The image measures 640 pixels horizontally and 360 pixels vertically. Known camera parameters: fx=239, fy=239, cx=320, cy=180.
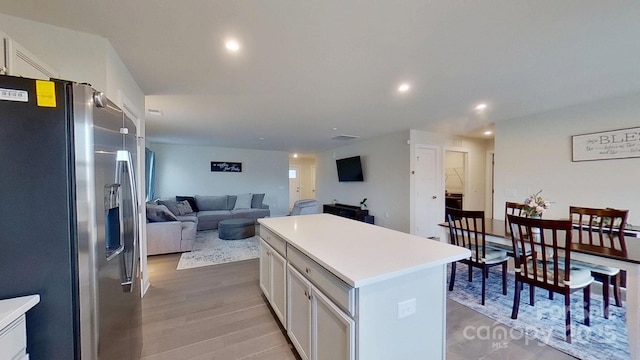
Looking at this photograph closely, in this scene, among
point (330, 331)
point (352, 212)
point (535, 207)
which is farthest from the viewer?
point (352, 212)

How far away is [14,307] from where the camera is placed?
2.41 feet

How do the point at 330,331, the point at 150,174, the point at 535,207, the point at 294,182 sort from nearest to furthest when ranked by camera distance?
the point at 330,331
the point at 535,207
the point at 150,174
the point at 294,182

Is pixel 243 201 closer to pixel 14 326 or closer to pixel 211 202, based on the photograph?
pixel 211 202

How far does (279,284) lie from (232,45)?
198 centimetres

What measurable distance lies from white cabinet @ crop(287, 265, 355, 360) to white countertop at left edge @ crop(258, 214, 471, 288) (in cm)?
21

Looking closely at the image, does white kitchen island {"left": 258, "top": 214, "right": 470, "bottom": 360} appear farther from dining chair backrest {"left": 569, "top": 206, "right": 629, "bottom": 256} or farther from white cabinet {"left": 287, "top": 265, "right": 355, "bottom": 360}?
dining chair backrest {"left": 569, "top": 206, "right": 629, "bottom": 256}

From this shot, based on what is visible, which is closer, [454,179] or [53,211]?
[53,211]

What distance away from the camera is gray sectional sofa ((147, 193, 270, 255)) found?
13.1ft

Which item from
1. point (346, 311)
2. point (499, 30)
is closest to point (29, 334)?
point (346, 311)

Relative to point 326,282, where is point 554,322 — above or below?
below

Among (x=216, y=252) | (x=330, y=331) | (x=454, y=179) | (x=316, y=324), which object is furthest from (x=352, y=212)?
(x=330, y=331)

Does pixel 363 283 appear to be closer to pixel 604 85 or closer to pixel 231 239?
pixel 604 85

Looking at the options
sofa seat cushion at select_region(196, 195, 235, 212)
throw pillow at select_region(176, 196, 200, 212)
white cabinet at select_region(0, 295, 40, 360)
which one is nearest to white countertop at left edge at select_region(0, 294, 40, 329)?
white cabinet at select_region(0, 295, 40, 360)

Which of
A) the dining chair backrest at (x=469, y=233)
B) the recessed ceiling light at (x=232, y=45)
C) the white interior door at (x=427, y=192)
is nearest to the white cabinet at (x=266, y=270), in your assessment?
the recessed ceiling light at (x=232, y=45)
